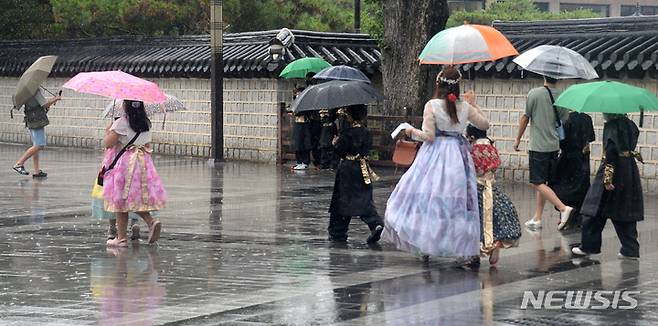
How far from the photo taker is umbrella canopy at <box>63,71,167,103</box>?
12648 millimetres

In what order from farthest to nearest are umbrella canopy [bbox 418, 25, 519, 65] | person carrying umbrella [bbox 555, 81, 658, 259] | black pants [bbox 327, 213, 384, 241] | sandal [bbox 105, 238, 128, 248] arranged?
black pants [bbox 327, 213, 384, 241] → sandal [bbox 105, 238, 128, 248] → umbrella canopy [bbox 418, 25, 519, 65] → person carrying umbrella [bbox 555, 81, 658, 259]

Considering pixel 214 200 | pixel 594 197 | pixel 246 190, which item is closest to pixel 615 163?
pixel 594 197

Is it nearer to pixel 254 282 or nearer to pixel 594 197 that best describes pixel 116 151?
pixel 254 282

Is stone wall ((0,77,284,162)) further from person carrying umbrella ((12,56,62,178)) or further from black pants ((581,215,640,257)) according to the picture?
black pants ((581,215,640,257))

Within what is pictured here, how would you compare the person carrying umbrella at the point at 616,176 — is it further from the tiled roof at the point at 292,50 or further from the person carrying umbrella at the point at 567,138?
the tiled roof at the point at 292,50

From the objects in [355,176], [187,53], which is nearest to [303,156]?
[187,53]

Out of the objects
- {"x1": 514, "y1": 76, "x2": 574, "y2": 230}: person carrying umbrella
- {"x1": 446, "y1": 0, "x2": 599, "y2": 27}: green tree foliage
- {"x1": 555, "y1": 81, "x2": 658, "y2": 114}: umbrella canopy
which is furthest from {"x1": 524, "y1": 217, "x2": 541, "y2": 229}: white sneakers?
{"x1": 446, "y1": 0, "x2": 599, "y2": 27}: green tree foliage

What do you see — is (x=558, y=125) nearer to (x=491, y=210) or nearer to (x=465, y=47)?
(x=465, y=47)

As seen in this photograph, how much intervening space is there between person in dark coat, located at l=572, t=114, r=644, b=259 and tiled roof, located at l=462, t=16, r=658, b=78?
7.22 meters

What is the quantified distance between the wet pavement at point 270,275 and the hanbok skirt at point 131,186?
46 centimetres

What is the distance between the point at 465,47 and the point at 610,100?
64.3 inches

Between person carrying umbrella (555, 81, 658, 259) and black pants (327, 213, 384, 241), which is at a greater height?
person carrying umbrella (555, 81, 658, 259)

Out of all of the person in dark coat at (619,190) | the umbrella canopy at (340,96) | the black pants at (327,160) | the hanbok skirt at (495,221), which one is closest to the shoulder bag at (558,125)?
the umbrella canopy at (340,96)

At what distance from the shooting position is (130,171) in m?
13.1
